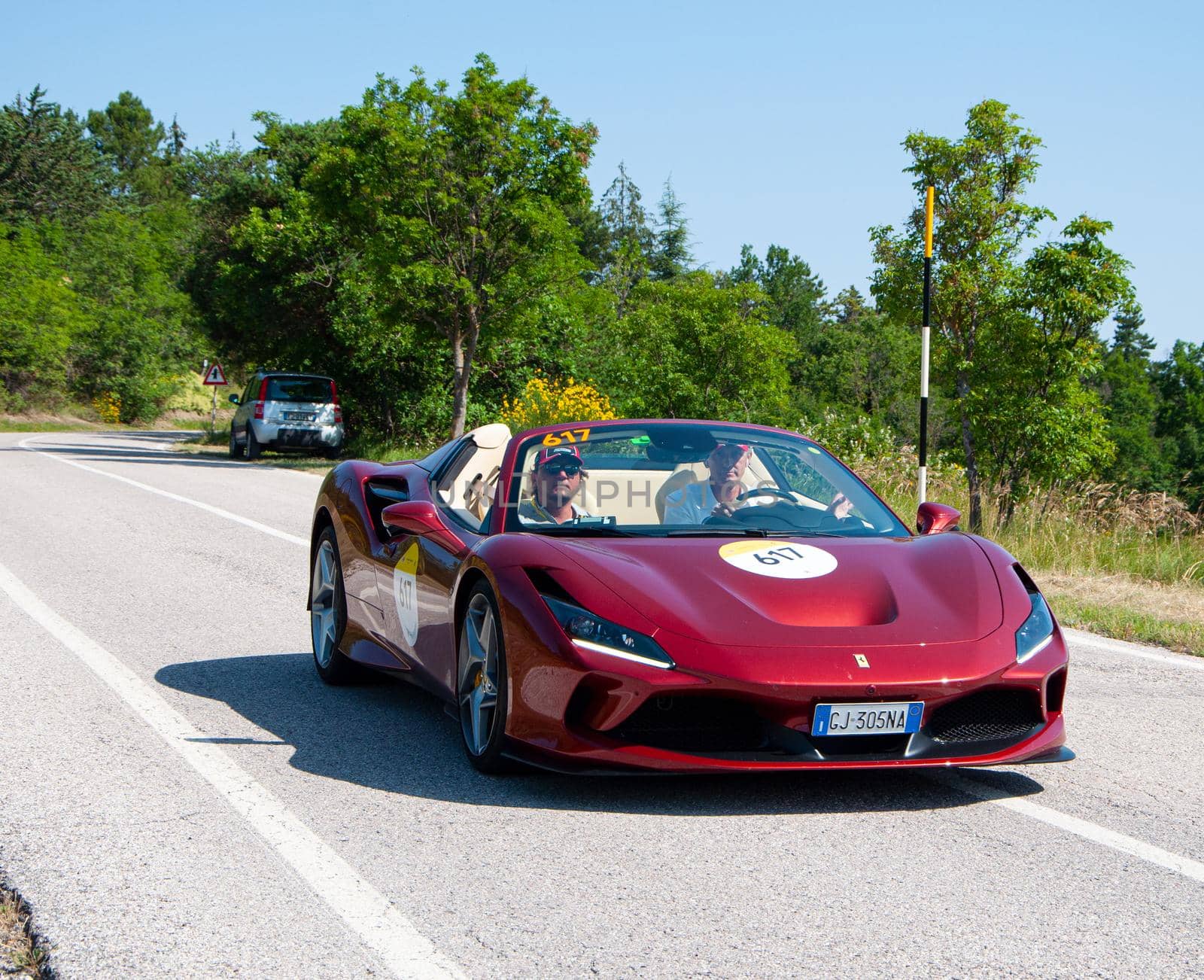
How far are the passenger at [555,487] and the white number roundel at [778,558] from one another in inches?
28.3

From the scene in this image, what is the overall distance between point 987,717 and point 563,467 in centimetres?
195

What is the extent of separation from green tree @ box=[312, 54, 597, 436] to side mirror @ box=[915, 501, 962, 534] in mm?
20728

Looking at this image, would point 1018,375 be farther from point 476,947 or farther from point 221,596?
point 476,947

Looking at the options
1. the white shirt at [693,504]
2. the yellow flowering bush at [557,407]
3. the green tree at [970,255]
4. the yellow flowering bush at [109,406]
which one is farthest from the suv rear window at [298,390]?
the yellow flowering bush at [109,406]

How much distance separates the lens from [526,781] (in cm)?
480

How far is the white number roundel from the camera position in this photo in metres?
4.68

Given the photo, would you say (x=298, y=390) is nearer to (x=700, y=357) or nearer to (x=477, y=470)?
(x=700, y=357)

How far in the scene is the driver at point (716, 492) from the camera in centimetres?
539

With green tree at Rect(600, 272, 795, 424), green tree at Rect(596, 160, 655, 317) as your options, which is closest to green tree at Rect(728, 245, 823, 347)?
green tree at Rect(596, 160, 655, 317)

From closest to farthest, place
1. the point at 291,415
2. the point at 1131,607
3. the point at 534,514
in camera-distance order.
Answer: the point at 534,514, the point at 1131,607, the point at 291,415

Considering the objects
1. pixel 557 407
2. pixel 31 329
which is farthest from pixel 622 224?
pixel 557 407

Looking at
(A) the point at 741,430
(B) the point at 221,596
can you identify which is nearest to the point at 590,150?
(B) the point at 221,596

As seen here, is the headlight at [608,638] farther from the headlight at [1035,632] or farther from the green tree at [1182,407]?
the green tree at [1182,407]

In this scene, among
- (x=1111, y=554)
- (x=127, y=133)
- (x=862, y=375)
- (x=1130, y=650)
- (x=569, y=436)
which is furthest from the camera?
(x=127, y=133)
